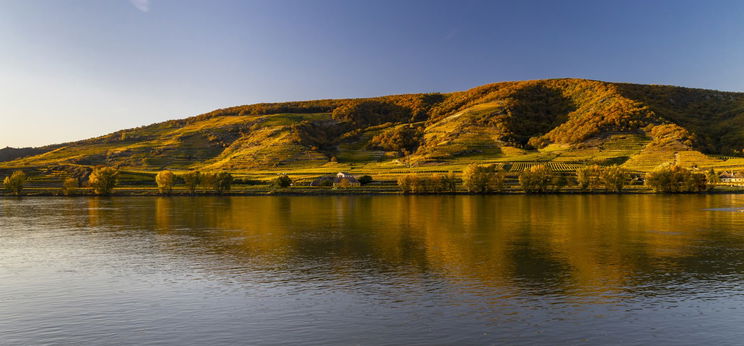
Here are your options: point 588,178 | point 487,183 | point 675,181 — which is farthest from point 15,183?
point 675,181

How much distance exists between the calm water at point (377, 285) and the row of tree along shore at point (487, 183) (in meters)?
97.3

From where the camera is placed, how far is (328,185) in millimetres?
191375

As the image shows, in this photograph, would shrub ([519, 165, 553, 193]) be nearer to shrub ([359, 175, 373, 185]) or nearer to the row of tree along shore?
the row of tree along shore

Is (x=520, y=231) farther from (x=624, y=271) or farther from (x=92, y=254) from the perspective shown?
(x=92, y=254)

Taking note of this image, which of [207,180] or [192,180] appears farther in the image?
[207,180]

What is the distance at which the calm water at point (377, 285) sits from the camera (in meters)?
24.8

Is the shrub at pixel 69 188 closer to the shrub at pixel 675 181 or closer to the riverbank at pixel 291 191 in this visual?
the riverbank at pixel 291 191

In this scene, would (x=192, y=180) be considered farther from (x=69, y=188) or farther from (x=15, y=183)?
(x=15, y=183)

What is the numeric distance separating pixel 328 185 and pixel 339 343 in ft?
554

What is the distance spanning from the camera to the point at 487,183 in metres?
165

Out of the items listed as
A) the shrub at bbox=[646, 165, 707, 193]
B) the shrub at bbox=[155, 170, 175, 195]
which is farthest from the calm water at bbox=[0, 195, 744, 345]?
the shrub at bbox=[155, 170, 175, 195]

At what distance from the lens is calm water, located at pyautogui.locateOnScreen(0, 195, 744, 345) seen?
24.8 m

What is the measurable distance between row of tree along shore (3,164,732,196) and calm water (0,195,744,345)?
9734 cm

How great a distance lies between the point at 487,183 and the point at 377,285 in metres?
135
